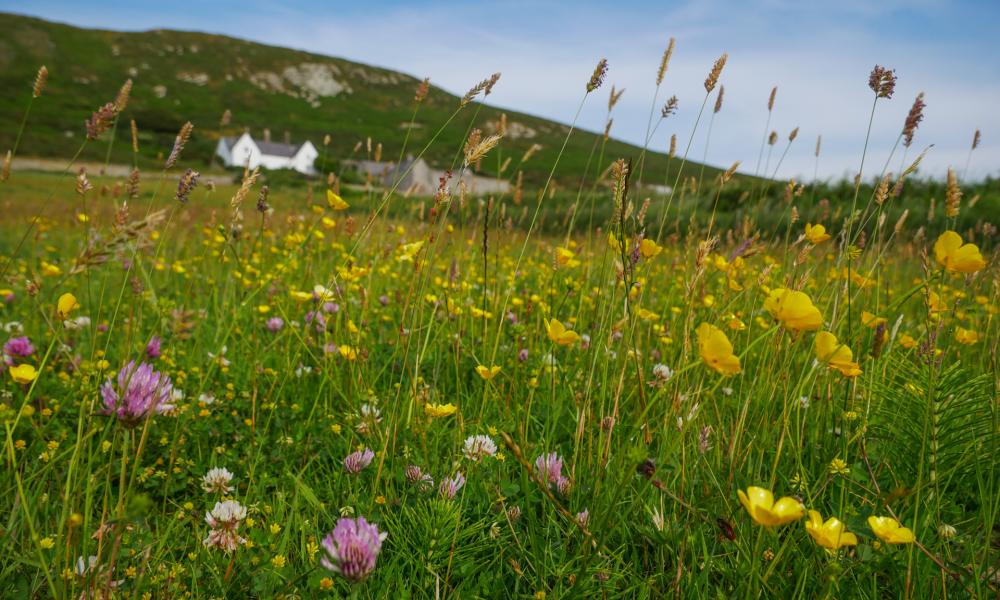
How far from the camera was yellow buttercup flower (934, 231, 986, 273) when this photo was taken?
1046 mm

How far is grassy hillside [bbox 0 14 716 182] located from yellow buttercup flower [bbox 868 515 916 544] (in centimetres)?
5418

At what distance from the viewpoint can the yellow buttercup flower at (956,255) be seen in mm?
1046

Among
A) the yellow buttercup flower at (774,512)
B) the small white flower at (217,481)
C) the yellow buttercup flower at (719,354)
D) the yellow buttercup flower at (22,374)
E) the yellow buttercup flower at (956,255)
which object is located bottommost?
the small white flower at (217,481)

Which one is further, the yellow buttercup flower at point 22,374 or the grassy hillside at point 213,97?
the grassy hillside at point 213,97

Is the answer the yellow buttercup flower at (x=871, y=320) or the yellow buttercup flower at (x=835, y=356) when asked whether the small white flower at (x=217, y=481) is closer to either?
the yellow buttercup flower at (x=835, y=356)

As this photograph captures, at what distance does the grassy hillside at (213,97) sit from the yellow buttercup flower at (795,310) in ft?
177

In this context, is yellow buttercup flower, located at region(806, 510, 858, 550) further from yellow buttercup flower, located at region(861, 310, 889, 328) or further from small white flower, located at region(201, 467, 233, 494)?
small white flower, located at region(201, 467, 233, 494)

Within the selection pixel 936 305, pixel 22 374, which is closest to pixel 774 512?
pixel 22 374

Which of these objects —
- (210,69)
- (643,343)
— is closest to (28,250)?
(643,343)

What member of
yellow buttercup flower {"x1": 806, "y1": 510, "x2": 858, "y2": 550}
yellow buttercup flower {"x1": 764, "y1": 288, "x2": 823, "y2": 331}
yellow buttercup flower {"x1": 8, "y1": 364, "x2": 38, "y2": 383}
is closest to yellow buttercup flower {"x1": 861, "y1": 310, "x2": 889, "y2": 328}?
yellow buttercup flower {"x1": 764, "y1": 288, "x2": 823, "y2": 331}

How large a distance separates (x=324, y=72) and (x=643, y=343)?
391 feet

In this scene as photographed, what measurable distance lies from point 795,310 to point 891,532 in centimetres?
37

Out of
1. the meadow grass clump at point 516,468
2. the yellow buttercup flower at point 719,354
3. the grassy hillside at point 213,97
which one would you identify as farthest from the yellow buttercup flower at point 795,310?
the grassy hillside at point 213,97

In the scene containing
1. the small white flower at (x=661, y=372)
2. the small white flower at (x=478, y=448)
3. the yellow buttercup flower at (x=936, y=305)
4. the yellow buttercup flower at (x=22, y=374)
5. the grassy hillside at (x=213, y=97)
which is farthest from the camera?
the grassy hillside at (x=213, y=97)
